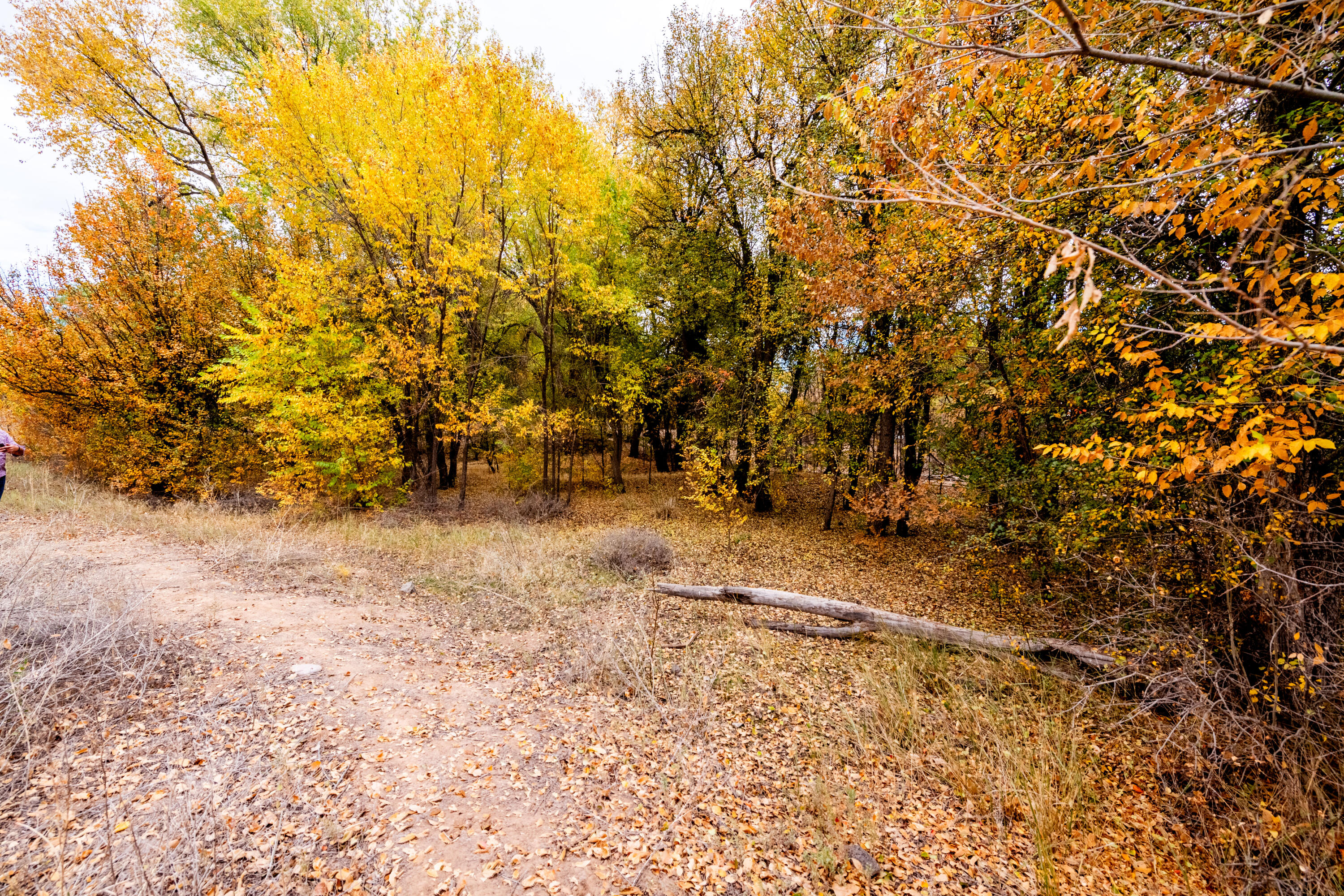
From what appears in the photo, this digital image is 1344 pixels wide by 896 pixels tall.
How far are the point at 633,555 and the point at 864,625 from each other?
437cm

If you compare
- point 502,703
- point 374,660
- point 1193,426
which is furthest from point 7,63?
point 1193,426

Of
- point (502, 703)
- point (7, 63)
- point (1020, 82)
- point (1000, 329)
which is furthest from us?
point (7, 63)

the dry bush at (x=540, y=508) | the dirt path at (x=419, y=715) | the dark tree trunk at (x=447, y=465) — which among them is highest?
the dark tree trunk at (x=447, y=465)

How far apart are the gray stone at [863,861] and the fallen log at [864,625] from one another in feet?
11.1

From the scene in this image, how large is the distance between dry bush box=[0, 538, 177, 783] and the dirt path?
490 millimetres

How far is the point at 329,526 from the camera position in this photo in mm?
11188

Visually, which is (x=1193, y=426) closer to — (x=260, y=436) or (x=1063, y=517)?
(x=1063, y=517)

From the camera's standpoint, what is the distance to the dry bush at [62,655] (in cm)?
379

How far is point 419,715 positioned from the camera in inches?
187

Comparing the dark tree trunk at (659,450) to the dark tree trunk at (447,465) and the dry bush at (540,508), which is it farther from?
the dark tree trunk at (447,465)

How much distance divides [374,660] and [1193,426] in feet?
27.2

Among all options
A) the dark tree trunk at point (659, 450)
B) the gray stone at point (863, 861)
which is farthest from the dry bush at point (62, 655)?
the dark tree trunk at point (659, 450)

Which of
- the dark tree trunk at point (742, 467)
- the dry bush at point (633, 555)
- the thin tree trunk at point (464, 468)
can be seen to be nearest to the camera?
the dry bush at point (633, 555)

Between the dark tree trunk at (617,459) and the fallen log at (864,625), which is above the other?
the dark tree trunk at (617,459)
